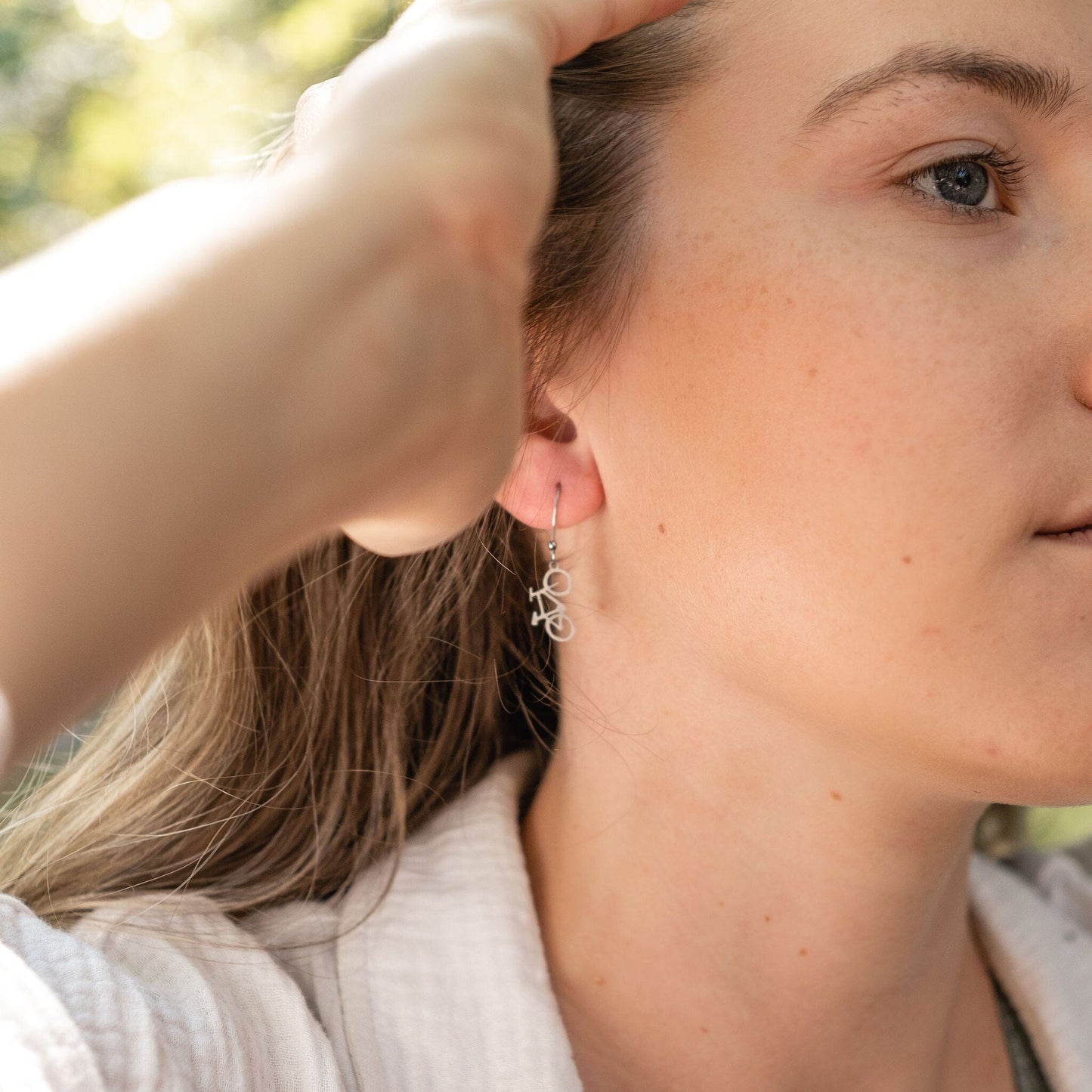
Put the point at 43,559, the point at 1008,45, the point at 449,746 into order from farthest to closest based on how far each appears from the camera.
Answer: the point at 449,746
the point at 1008,45
the point at 43,559

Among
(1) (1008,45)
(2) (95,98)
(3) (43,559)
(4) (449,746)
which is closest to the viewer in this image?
(3) (43,559)

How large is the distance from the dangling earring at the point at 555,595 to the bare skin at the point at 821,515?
0.03 m

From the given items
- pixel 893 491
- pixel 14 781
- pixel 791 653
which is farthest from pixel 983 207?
pixel 14 781

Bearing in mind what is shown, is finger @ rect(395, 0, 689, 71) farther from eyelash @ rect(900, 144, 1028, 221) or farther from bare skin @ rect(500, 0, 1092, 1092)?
eyelash @ rect(900, 144, 1028, 221)

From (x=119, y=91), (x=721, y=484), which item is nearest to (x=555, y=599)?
(x=721, y=484)

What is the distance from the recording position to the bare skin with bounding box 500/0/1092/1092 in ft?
3.94

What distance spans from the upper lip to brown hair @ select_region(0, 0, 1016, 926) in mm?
564

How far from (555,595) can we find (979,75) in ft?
2.56

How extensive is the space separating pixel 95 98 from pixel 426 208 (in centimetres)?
563

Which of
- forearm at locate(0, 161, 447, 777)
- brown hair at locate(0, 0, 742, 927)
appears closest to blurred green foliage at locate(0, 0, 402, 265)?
A: brown hair at locate(0, 0, 742, 927)

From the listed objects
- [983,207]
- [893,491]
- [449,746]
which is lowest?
[449,746]

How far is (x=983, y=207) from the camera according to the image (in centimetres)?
129

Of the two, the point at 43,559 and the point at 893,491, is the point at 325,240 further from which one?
the point at 893,491

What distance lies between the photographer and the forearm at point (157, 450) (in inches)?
27.3
